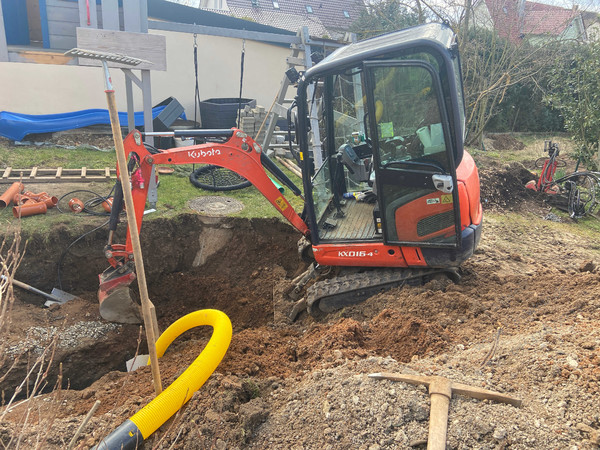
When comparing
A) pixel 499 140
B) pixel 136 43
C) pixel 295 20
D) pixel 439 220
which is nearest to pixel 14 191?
pixel 136 43

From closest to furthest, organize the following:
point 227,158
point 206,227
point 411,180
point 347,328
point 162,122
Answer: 1. point 347,328
2. point 411,180
3. point 227,158
4. point 206,227
5. point 162,122

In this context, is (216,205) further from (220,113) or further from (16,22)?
(16,22)

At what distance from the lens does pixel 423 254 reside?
433cm

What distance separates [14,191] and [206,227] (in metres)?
2.58

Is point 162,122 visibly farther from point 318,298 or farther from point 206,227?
point 318,298

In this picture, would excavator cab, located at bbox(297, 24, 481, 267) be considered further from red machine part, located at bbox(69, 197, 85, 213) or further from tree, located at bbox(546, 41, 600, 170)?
tree, located at bbox(546, 41, 600, 170)

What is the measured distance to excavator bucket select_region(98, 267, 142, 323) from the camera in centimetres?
464

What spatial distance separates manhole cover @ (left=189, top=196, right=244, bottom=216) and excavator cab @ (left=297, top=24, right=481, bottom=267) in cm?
222

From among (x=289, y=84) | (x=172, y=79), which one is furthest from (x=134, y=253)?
(x=172, y=79)

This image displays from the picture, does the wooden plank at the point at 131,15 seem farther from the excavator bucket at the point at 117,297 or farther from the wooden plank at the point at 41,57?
the excavator bucket at the point at 117,297

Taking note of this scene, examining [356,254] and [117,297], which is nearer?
[356,254]

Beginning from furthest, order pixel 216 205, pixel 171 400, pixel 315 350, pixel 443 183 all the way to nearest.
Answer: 1. pixel 216 205
2. pixel 443 183
3. pixel 315 350
4. pixel 171 400

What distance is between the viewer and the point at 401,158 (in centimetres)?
402

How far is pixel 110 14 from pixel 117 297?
7.60 m
